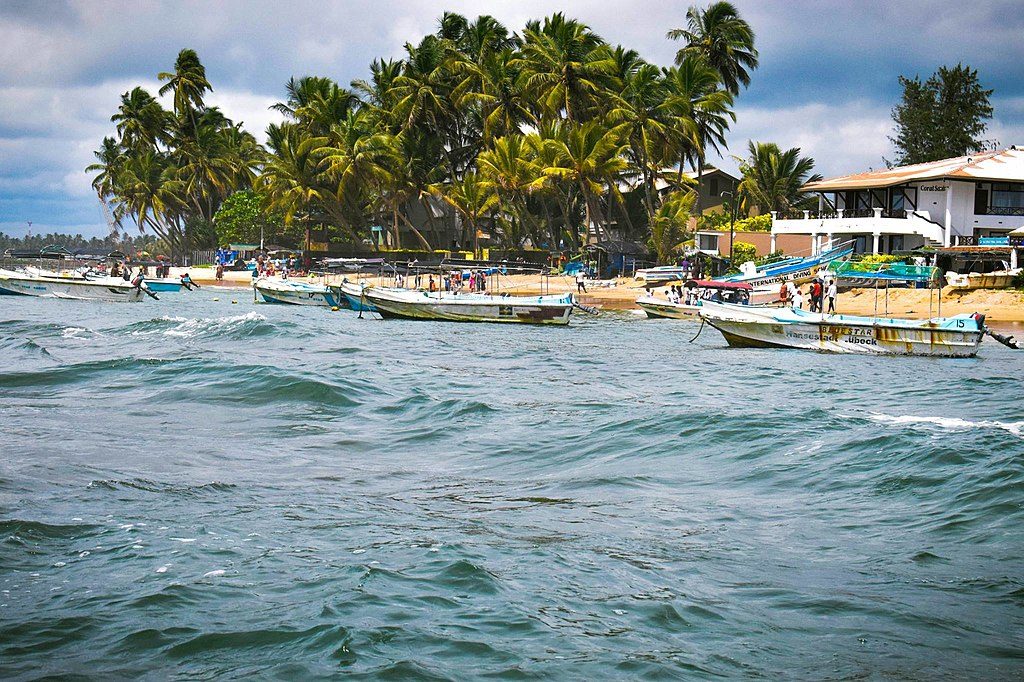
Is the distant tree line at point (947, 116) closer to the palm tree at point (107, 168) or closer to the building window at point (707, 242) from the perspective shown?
the building window at point (707, 242)

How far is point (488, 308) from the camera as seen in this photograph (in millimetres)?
35594

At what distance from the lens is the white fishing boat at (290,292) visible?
4641cm

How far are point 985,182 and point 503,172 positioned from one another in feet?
83.3

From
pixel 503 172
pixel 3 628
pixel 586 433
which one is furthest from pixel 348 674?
pixel 503 172

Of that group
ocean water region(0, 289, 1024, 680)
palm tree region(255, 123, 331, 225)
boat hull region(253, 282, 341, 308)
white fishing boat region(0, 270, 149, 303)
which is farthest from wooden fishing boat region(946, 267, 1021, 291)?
palm tree region(255, 123, 331, 225)

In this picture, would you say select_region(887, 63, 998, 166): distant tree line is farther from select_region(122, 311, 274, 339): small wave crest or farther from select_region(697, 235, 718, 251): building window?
select_region(122, 311, 274, 339): small wave crest

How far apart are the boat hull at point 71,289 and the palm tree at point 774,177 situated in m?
37.2

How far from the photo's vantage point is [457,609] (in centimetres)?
740

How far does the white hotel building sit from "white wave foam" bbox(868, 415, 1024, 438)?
3384 centimetres

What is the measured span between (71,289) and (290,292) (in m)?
9.93

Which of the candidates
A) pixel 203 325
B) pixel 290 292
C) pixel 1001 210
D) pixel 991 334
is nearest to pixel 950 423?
pixel 991 334

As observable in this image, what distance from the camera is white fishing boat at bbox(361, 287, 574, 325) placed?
35188 millimetres

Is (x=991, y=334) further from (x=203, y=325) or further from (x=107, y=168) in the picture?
(x=107, y=168)

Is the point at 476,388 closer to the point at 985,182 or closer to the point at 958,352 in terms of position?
the point at 958,352
